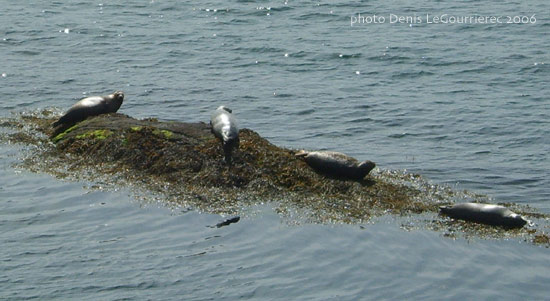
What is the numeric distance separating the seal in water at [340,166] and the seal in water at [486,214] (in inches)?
54.2

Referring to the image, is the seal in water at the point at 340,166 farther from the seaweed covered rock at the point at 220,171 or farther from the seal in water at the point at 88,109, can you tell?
the seal in water at the point at 88,109

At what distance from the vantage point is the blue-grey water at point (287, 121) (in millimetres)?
9969

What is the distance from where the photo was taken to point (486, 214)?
11.9 meters

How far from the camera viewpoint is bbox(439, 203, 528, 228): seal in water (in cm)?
1184

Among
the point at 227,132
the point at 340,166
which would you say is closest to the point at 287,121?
the point at 227,132

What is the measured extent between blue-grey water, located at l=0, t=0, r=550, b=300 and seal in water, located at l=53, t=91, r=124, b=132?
0.94 m

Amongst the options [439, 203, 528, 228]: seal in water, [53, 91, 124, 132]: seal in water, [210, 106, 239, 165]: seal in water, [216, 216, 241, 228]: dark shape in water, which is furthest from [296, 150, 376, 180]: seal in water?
[53, 91, 124, 132]: seal in water

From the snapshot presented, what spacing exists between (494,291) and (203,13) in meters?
23.1

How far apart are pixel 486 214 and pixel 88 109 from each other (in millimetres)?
6741

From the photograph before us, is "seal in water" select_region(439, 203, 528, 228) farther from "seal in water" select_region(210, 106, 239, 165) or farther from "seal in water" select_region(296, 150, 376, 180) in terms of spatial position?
"seal in water" select_region(210, 106, 239, 165)

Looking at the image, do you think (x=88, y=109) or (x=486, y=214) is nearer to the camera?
(x=486, y=214)

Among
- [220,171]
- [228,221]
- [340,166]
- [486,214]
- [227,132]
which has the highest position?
[227,132]

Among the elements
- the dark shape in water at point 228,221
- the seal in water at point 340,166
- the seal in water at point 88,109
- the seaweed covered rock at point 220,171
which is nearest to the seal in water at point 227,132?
the seaweed covered rock at point 220,171

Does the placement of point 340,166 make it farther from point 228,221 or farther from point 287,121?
point 287,121
